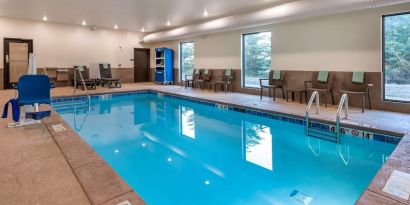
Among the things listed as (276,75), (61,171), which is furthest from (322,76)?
(61,171)

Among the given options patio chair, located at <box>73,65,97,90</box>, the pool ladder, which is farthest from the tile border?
patio chair, located at <box>73,65,97,90</box>

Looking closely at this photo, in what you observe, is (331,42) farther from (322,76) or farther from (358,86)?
(358,86)

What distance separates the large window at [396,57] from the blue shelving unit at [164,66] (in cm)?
788

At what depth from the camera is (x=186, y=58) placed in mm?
10969

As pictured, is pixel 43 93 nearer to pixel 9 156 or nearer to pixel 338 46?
pixel 9 156

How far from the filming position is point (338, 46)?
5.88m

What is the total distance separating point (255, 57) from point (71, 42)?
7.12m

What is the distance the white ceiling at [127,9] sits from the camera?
6.36m

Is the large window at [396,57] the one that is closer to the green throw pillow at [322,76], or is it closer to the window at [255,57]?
the green throw pillow at [322,76]

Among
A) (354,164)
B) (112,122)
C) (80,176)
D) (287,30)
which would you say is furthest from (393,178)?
(287,30)

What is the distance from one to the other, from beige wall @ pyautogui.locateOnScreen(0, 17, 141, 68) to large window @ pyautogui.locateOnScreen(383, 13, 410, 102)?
9661mm

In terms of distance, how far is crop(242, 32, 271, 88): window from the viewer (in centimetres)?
770

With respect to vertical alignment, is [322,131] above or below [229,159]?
above

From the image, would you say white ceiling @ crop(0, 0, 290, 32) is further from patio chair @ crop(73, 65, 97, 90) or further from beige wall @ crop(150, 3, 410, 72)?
patio chair @ crop(73, 65, 97, 90)
